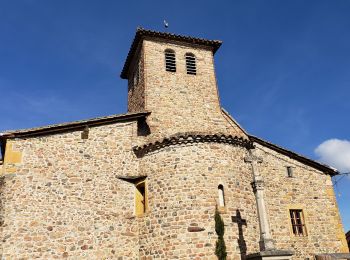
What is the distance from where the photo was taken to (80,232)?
1216 cm

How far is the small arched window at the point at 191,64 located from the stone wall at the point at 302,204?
5020 mm

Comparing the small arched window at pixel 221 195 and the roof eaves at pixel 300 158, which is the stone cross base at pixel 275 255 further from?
the roof eaves at pixel 300 158

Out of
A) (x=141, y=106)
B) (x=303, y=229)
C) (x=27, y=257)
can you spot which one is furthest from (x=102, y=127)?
(x=303, y=229)

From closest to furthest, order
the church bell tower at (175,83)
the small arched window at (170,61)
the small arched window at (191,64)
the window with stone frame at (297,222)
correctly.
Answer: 1. the window with stone frame at (297,222)
2. the church bell tower at (175,83)
3. the small arched window at (170,61)
4. the small arched window at (191,64)

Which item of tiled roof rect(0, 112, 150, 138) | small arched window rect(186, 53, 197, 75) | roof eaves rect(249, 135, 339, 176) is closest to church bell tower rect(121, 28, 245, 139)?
small arched window rect(186, 53, 197, 75)

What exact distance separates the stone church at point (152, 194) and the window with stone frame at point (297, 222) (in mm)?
44

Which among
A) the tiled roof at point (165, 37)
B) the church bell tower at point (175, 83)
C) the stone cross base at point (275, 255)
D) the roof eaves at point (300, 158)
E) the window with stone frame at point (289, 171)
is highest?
the tiled roof at point (165, 37)

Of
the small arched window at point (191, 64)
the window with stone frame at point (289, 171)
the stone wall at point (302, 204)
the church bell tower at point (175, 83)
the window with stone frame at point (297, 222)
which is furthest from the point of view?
the small arched window at point (191, 64)

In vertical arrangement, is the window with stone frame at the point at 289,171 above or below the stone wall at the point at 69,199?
above

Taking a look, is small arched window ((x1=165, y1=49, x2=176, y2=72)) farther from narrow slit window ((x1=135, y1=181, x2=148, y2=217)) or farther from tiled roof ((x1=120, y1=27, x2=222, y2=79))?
narrow slit window ((x1=135, y1=181, x2=148, y2=217))

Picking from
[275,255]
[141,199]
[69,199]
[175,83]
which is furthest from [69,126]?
[275,255]

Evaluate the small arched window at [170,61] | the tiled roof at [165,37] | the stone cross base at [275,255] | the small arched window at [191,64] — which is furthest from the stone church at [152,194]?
the tiled roof at [165,37]

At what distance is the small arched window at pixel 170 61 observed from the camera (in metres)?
17.5

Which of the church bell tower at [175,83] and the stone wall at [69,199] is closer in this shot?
the stone wall at [69,199]
